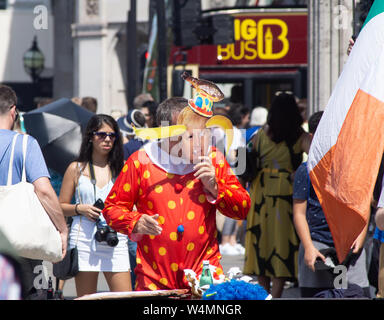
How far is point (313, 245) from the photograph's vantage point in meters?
5.87

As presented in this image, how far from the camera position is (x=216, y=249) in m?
4.63

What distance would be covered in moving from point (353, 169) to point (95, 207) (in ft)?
8.58

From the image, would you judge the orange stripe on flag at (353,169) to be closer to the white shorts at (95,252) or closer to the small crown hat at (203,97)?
the small crown hat at (203,97)

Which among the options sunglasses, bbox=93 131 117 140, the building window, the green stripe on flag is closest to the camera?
the green stripe on flag

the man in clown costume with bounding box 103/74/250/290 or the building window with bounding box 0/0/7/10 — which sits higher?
the building window with bounding box 0/0/7/10

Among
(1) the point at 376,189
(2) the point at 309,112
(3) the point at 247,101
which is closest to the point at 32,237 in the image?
(1) the point at 376,189

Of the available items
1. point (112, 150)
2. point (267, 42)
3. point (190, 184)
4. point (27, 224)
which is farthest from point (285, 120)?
point (267, 42)

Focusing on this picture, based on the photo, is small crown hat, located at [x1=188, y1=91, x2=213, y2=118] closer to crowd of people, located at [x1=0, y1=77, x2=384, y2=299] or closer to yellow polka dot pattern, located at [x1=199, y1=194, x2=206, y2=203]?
crowd of people, located at [x1=0, y1=77, x2=384, y2=299]

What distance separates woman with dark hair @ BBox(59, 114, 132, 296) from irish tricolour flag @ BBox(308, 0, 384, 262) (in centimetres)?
216

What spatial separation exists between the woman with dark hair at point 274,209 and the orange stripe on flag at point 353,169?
3.05 metres

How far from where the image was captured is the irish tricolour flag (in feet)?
13.8

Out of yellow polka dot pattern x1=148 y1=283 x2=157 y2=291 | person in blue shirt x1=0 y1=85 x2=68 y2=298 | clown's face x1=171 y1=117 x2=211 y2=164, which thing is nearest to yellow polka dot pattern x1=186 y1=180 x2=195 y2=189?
clown's face x1=171 y1=117 x2=211 y2=164

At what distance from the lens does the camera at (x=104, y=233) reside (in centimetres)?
627

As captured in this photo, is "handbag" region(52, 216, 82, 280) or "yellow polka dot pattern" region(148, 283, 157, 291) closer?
"yellow polka dot pattern" region(148, 283, 157, 291)
